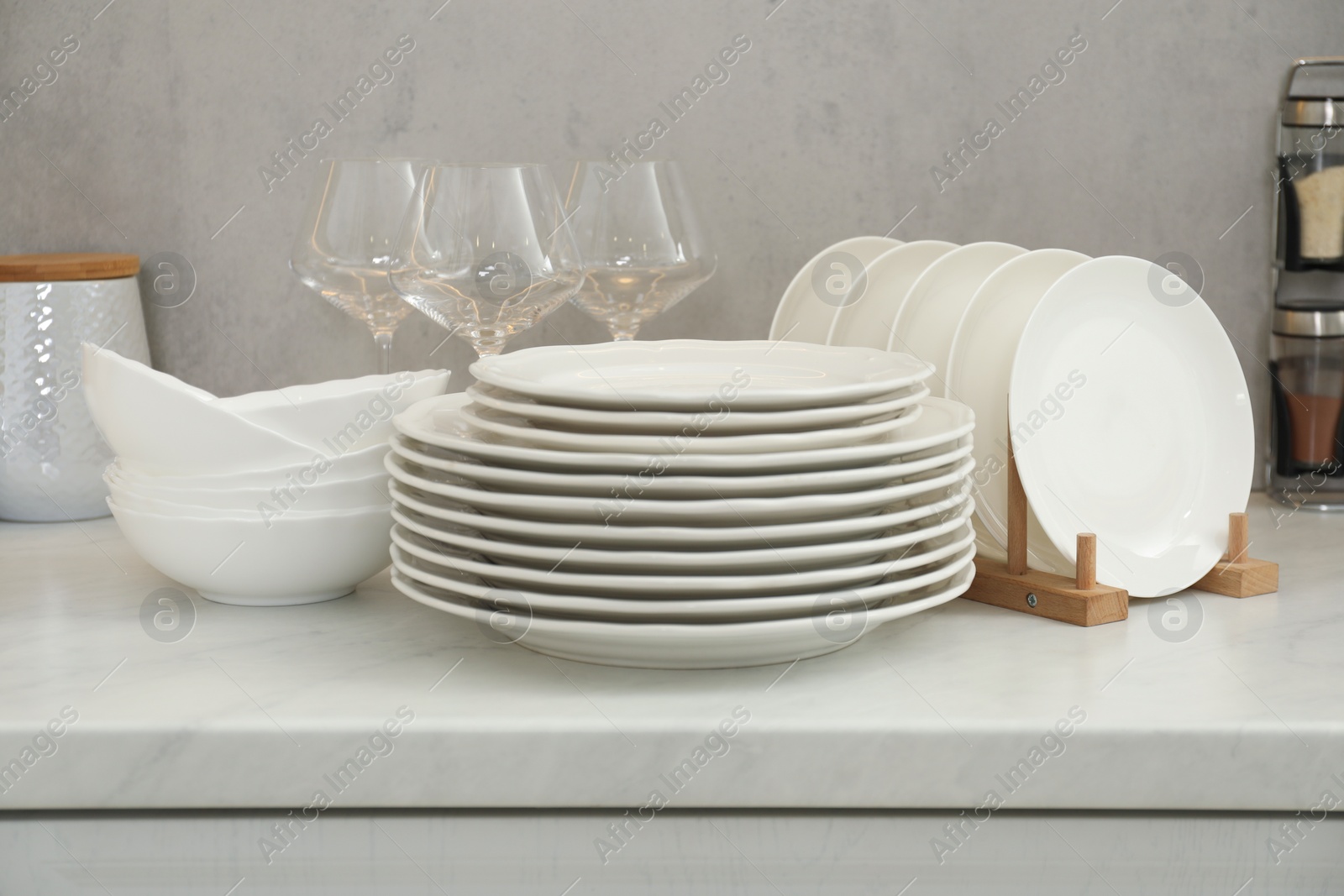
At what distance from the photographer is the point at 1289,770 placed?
0.64 m

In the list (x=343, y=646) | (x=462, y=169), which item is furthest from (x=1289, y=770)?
(x=462, y=169)

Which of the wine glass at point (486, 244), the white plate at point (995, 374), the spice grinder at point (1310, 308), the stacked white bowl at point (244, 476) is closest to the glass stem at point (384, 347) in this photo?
the wine glass at point (486, 244)

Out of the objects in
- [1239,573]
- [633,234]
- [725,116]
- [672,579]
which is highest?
[725,116]

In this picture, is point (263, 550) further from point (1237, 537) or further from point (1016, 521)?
point (1237, 537)

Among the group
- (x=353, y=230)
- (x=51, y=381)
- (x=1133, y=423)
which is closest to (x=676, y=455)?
(x=1133, y=423)

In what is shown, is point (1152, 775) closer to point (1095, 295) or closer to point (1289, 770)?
point (1289, 770)

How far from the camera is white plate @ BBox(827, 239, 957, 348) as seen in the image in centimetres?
98

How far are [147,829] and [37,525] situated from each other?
56 centimetres

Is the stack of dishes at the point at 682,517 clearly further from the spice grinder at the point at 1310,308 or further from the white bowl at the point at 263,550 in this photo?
the spice grinder at the point at 1310,308

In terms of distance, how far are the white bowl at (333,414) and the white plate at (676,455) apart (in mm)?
53

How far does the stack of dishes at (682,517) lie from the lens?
64 cm

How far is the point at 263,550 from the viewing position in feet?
2.64

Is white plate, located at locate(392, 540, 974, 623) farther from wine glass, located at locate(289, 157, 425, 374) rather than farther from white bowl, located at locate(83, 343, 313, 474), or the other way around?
wine glass, located at locate(289, 157, 425, 374)

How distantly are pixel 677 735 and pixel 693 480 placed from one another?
136 millimetres
